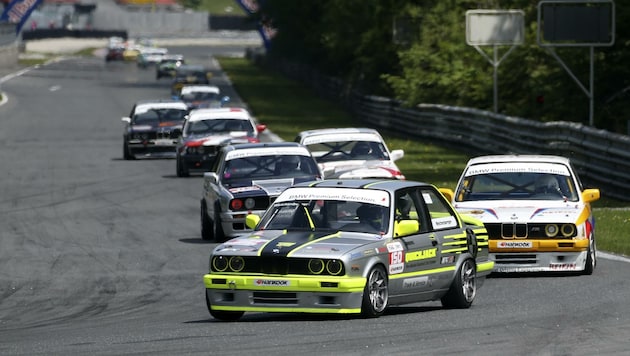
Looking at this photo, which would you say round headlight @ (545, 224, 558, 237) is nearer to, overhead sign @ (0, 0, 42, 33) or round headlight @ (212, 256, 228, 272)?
round headlight @ (212, 256, 228, 272)

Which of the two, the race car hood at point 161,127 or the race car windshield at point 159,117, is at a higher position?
the race car windshield at point 159,117

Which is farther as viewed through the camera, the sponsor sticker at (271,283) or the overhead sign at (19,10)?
the overhead sign at (19,10)

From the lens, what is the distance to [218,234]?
21.0m

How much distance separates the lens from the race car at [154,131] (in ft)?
126

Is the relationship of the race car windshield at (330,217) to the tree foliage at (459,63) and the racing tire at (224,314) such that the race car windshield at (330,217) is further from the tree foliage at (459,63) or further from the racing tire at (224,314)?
the tree foliage at (459,63)

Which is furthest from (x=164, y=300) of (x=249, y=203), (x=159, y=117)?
(x=159, y=117)

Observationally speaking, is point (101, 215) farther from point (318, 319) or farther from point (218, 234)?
point (318, 319)

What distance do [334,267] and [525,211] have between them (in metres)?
4.82

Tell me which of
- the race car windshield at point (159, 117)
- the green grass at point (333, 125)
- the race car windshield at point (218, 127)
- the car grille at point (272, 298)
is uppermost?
the car grille at point (272, 298)

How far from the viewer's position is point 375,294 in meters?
12.9

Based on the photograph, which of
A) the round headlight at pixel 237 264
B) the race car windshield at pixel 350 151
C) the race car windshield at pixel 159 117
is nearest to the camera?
the round headlight at pixel 237 264

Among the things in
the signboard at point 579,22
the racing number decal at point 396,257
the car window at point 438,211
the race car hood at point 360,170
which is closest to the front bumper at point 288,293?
the racing number decal at point 396,257

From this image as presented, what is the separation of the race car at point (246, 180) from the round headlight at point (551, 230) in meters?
4.93

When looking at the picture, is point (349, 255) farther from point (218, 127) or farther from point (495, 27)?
point (495, 27)
